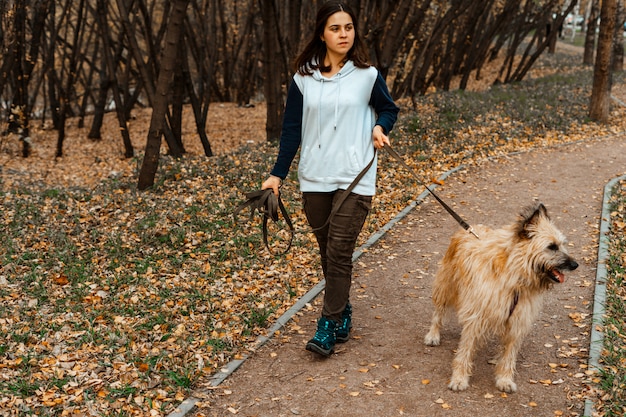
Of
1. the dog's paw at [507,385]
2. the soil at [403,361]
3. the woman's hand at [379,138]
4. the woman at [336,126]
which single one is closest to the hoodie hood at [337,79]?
the woman at [336,126]

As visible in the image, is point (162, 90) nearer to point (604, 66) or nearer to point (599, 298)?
point (599, 298)

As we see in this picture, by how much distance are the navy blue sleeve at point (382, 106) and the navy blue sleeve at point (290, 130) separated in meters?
0.54

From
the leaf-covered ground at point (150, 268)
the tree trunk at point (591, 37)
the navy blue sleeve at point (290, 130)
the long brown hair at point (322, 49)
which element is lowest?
the leaf-covered ground at point (150, 268)

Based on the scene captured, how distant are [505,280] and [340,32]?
1.97m

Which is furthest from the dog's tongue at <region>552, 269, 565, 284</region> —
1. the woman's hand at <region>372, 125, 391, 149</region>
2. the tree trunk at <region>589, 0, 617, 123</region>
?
the tree trunk at <region>589, 0, 617, 123</region>

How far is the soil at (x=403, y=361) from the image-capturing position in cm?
407

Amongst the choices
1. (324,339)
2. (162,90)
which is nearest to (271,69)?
(162,90)

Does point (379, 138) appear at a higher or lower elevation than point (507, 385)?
higher

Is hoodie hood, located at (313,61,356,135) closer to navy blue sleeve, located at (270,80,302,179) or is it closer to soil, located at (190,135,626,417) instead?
navy blue sleeve, located at (270,80,302,179)

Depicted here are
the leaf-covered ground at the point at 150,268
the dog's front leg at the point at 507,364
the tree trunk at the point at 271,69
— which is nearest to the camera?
the dog's front leg at the point at 507,364

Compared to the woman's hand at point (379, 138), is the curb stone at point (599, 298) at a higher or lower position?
lower

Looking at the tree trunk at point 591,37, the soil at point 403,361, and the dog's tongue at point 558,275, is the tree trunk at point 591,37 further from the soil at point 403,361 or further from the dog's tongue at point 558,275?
A: the dog's tongue at point 558,275

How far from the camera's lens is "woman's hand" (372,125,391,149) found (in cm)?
408

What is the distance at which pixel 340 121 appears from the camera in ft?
13.6
